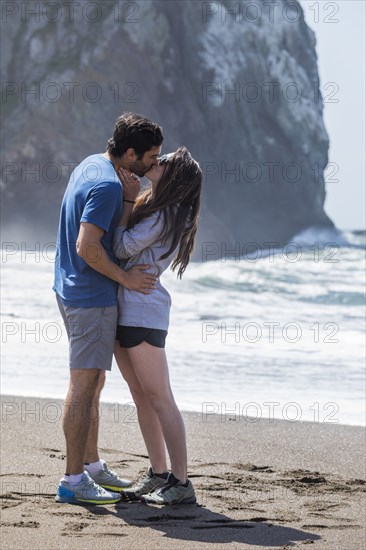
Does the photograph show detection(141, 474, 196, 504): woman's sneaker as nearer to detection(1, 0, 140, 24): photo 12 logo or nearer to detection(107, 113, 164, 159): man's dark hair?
detection(107, 113, 164, 159): man's dark hair

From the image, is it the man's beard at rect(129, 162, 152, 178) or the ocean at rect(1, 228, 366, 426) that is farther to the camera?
the ocean at rect(1, 228, 366, 426)

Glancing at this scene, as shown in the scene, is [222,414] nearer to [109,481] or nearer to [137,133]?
[109,481]

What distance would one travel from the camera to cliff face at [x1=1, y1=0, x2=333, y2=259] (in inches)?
1948

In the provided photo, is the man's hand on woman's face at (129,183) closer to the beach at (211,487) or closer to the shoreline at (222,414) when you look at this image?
the beach at (211,487)

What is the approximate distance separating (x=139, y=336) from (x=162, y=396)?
12.3 inches

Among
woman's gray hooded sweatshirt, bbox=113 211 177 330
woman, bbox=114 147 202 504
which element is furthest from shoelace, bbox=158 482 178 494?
woman's gray hooded sweatshirt, bbox=113 211 177 330

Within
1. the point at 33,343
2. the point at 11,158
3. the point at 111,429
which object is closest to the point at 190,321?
the point at 33,343

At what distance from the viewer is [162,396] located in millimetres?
4484

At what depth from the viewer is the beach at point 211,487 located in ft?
12.9

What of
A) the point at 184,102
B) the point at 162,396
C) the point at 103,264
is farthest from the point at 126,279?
the point at 184,102

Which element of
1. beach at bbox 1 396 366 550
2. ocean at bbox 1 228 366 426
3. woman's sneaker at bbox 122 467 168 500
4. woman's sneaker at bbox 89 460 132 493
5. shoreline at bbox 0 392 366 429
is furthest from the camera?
ocean at bbox 1 228 366 426

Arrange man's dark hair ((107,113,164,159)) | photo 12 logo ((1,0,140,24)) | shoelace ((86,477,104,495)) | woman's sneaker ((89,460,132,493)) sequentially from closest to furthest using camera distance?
man's dark hair ((107,113,164,159)) → shoelace ((86,477,104,495)) → woman's sneaker ((89,460,132,493)) → photo 12 logo ((1,0,140,24))

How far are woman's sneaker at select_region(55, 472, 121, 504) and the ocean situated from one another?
96.6 inches

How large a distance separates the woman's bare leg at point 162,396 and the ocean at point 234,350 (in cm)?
232
